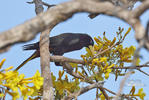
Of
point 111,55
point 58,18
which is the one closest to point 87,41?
point 111,55

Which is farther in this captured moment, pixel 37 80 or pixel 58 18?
pixel 37 80

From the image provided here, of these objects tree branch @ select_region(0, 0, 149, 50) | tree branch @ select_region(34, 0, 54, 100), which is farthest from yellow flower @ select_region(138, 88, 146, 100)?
tree branch @ select_region(0, 0, 149, 50)

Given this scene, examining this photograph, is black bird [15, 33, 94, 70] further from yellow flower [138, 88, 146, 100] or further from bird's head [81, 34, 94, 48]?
yellow flower [138, 88, 146, 100]

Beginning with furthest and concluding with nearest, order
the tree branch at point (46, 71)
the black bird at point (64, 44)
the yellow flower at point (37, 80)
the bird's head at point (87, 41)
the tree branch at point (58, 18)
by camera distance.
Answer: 1. the bird's head at point (87, 41)
2. the black bird at point (64, 44)
3. the tree branch at point (46, 71)
4. the yellow flower at point (37, 80)
5. the tree branch at point (58, 18)

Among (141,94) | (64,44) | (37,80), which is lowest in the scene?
(141,94)

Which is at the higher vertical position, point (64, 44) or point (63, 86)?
point (64, 44)

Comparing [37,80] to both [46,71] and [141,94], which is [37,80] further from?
[141,94]

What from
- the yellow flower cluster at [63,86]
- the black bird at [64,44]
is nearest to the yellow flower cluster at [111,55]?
the yellow flower cluster at [63,86]

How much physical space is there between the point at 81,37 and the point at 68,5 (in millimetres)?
3766

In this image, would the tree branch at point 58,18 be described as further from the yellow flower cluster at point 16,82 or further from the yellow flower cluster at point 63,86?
the yellow flower cluster at point 63,86

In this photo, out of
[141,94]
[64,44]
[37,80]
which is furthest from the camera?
[64,44]

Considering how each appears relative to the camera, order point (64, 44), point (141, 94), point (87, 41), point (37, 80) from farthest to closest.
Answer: point (87, 41)
point (64, 44)
point (141, 94)
point (37, 80)

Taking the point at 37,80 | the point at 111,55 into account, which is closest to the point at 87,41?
the point at 111,55

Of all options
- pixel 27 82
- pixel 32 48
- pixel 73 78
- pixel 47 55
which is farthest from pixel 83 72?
pixel 32 48
